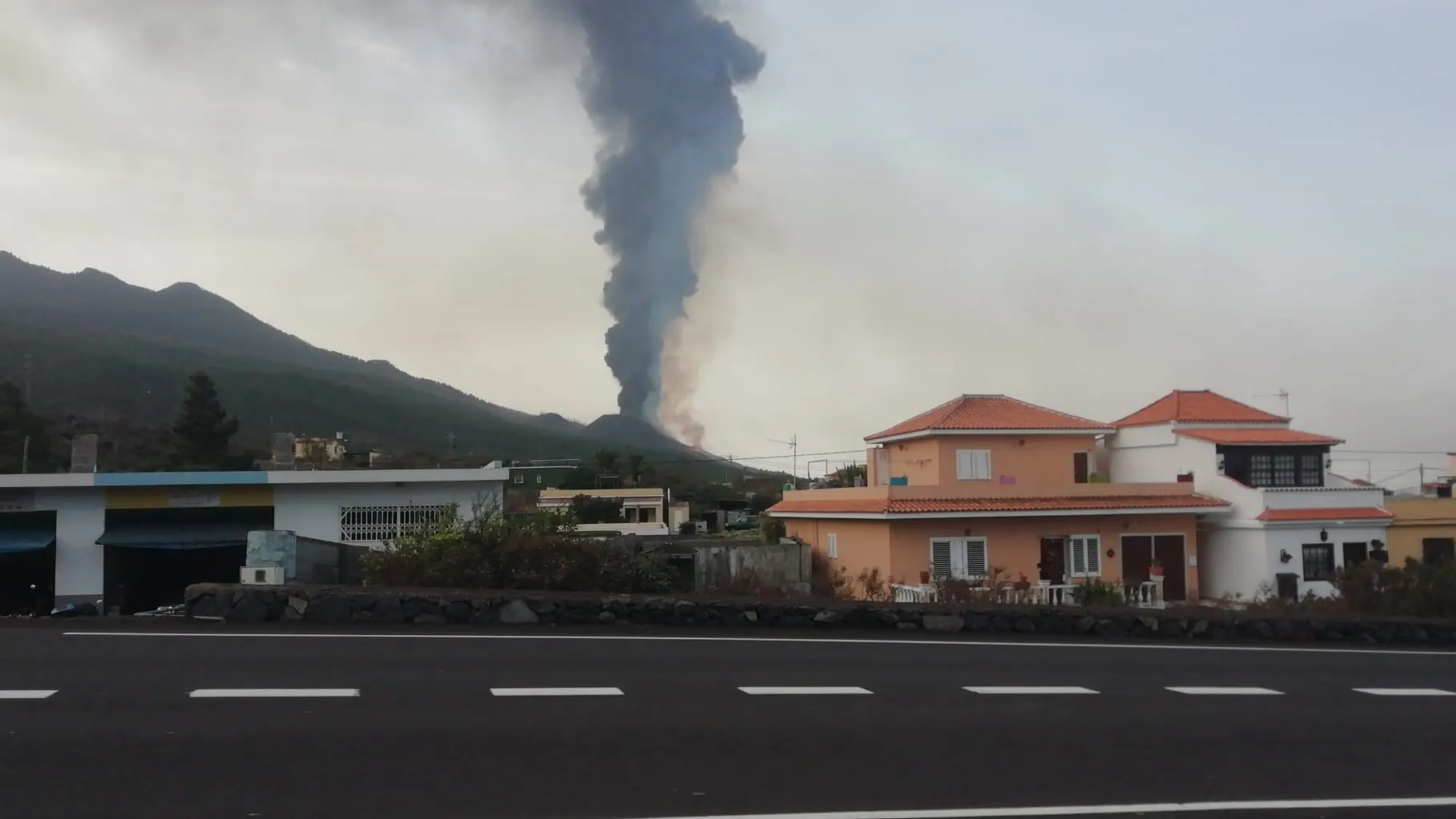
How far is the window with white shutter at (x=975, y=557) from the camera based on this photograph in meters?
32.1

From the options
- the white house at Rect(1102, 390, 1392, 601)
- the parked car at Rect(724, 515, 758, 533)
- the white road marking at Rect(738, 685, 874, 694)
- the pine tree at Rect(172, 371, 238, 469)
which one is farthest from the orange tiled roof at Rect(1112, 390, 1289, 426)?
the pine tree at Rect(172, 371, 238, 469)

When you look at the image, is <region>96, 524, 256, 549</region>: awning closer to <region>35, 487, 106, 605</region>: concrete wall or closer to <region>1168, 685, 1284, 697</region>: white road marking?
<region>35, 487, 106, 605</region>: concrete wall

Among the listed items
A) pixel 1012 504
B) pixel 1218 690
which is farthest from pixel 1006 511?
pixel 1218 690

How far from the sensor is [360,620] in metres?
13.4

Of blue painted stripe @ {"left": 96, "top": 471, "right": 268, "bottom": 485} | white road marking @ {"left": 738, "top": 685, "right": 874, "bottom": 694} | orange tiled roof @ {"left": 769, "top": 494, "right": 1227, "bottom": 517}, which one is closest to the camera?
white road marking @ {"left": 738, "top": 685, "right": 874, "bottom": 694}

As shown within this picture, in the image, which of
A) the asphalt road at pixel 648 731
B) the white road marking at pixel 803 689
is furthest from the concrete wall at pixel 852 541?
the white road marking at pixel 803 689

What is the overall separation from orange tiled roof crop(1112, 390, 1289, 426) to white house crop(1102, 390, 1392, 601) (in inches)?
2.9

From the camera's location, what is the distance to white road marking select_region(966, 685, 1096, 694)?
10.2 m

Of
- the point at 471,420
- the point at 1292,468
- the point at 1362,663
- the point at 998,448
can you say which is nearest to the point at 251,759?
the point at 1362,663

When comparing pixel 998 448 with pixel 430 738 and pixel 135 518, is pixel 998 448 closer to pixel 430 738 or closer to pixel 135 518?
pixel 135 518

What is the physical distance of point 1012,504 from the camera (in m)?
32.4

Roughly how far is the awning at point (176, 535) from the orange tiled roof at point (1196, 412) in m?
29.8

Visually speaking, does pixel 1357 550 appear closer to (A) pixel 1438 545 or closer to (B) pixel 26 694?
(A) pixel 1438 545

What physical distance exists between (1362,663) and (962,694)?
6.65 metres
